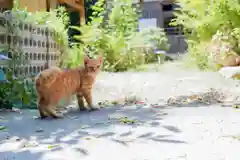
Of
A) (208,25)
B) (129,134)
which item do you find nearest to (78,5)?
(208,25)

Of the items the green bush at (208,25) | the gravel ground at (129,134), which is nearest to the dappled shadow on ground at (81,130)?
the gravel ground at (129,134)

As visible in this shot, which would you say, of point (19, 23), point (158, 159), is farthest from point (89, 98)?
point (158, 159)

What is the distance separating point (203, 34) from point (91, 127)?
18.6ft

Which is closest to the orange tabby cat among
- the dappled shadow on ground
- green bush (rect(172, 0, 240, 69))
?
the dappled shadow on ground

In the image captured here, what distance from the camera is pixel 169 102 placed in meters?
4.33

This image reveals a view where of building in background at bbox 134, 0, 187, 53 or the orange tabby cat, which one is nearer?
the orange tabby cat

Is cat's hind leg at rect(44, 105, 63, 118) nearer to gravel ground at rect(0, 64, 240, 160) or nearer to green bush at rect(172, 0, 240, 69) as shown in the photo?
gravel ground at rect(0, 64, 240, 160)

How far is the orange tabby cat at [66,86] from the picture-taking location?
3.35m

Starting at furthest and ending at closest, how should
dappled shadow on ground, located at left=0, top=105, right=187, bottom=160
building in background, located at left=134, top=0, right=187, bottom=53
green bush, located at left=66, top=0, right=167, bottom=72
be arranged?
building in background, located at left=134, top=0, right=187, bottom=53, green bush, located at left=66, top=0, right=167, bottom=72, dappled shadow on ground, located at left=0, top=105, right=187, bottom=160

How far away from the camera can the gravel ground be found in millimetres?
2064

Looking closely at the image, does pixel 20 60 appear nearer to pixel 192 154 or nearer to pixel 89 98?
pixel 89 98

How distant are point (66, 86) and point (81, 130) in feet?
3.03

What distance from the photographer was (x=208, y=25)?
24.8 ft

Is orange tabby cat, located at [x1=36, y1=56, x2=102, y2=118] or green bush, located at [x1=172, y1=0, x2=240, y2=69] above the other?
green bush, located at [x1=172, y1=0, x2=240, y2=69]
